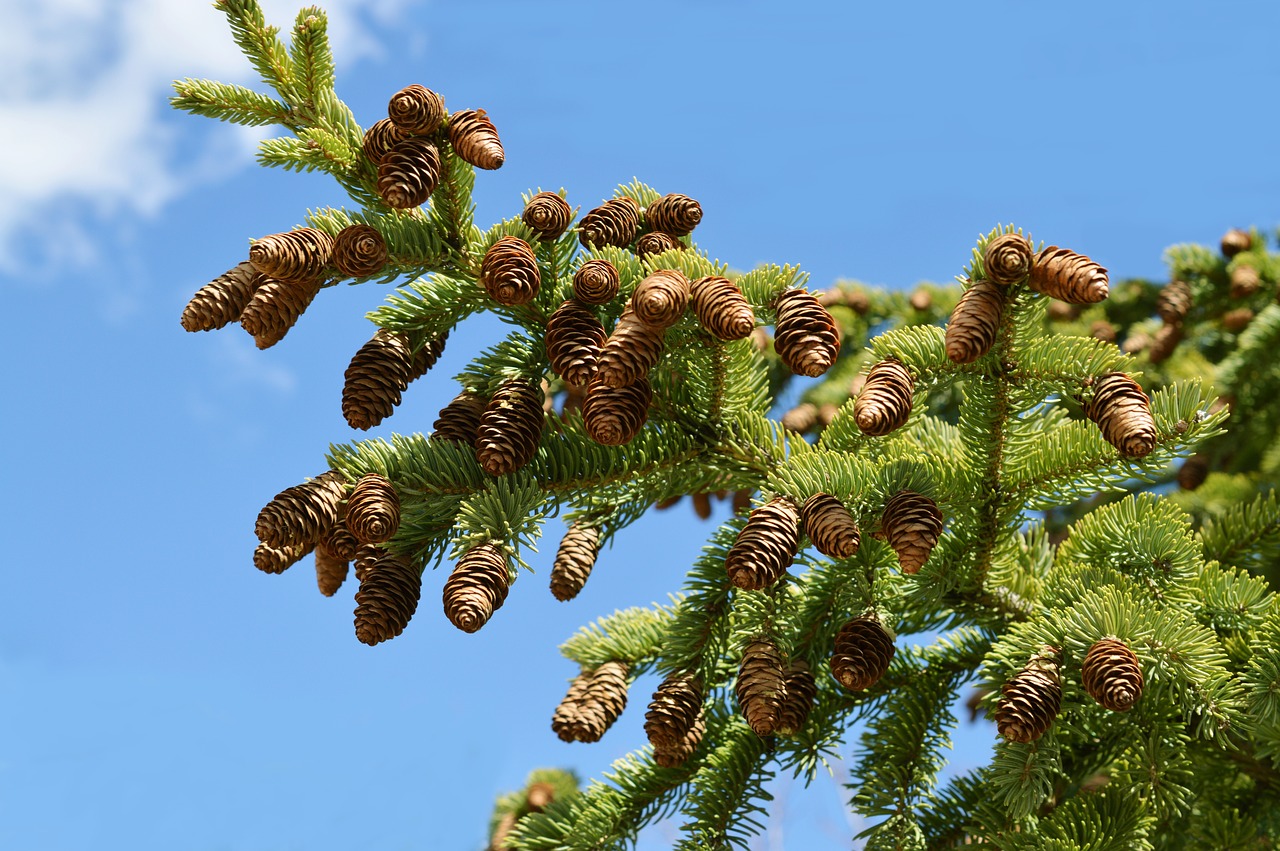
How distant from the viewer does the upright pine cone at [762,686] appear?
5.44ft

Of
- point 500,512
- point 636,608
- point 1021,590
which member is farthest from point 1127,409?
point 636,608

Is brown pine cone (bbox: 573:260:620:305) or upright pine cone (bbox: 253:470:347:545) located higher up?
brown pine cone (bbox: 573:260:620:305)

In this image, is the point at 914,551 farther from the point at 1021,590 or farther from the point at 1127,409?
the point at 1021,590

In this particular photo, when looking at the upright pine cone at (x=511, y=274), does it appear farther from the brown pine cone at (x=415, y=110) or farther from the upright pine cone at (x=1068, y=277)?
the upright pine cone at (x=1068, y=277)

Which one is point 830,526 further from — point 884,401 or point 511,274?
point 511,274

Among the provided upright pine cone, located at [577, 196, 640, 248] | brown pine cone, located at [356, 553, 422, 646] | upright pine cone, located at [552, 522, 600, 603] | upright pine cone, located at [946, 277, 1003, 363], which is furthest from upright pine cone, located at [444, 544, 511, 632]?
upright pine cone, located at [946, 277, 1003, 363]

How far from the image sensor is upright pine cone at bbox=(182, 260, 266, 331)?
1.67 meters

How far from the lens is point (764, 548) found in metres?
1.57

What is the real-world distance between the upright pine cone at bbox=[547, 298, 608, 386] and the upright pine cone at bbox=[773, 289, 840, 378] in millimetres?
257

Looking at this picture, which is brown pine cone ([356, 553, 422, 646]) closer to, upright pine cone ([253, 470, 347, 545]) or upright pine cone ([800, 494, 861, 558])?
upright pine cone ([253, 470, 347, 545])

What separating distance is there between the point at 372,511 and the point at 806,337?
0.64 meters

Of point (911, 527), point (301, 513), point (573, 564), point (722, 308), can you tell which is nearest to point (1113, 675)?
point (911, 527)

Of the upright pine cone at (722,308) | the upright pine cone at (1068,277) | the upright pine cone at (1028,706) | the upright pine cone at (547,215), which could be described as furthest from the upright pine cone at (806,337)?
the upright pine cone at (1028,706)

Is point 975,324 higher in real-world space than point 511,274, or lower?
lower
